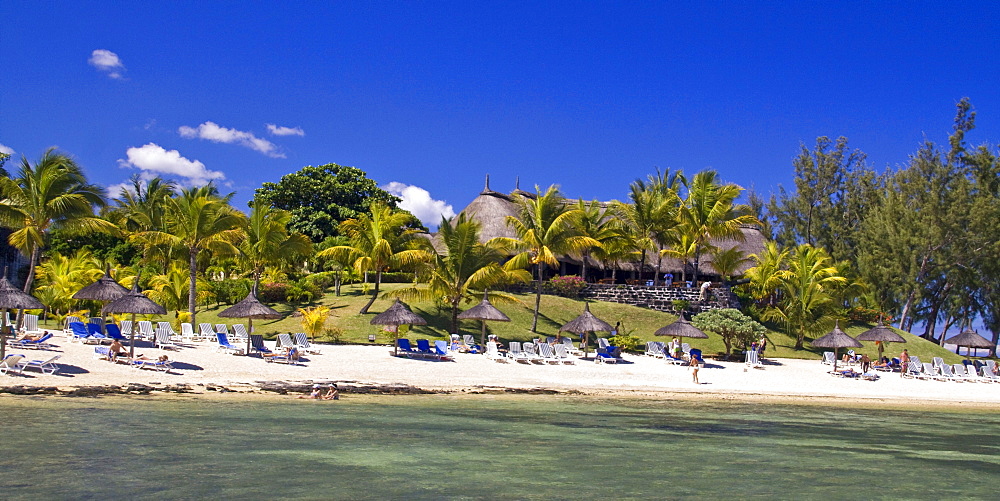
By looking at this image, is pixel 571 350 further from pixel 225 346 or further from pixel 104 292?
pixel 104 292

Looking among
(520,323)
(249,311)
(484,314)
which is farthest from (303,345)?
(520,323)

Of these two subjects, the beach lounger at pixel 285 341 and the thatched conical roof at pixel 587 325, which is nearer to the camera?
the beach lounger at pixel 285 341

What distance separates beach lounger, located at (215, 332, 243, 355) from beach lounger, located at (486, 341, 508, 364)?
677 cm

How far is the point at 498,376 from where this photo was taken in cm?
1931

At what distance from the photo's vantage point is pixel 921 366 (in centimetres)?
2386

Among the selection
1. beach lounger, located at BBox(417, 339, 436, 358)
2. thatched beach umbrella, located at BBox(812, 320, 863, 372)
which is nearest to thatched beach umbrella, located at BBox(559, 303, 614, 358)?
beach lounger, located at BBox(417, 339, 436, 358)

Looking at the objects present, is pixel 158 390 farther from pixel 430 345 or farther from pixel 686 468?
pixel 686 468

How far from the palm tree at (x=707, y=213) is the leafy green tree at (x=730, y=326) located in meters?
6.67

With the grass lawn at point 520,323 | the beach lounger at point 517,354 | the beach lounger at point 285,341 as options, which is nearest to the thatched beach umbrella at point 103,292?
the beach lounger at point 285,341

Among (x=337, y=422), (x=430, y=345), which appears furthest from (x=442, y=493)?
(x=430, y=345)

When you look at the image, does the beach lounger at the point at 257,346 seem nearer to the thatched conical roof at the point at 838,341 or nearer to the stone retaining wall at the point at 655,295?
the stone retaining wall at the point at 655,295

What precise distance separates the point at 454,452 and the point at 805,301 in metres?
21.6

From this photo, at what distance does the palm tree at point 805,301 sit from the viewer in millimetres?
28297

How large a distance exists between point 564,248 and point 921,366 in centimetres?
1227
